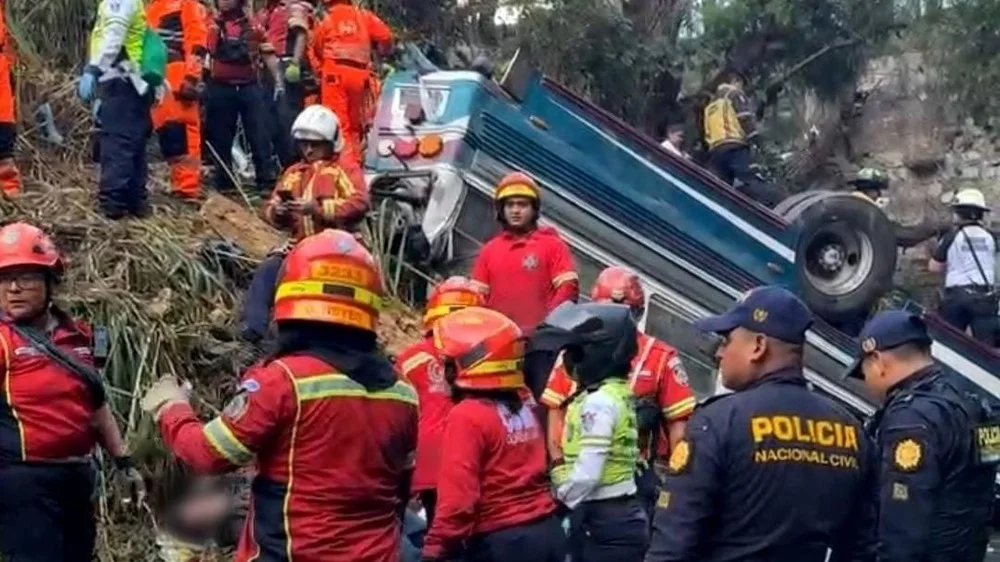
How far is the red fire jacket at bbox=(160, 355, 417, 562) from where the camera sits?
4891 millimetres

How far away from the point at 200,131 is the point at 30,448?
17.0 feet

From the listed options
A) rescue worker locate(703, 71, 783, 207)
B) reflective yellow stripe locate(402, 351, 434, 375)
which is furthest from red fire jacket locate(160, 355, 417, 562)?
rescue worker locate(703, 71, 783, 207)

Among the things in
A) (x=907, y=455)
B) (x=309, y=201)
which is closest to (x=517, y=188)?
(x=309, y=201)

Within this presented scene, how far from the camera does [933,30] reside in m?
18.5

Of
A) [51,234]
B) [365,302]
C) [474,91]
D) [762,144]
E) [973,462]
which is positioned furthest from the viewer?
[762,144]

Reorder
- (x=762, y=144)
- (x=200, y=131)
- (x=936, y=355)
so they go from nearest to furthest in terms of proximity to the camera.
A: (x=200, y=131), (x=936, y=355), (x=762, y=144)

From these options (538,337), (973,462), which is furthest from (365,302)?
(973,462)

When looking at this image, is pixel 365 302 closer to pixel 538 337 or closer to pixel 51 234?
pixel 538 337

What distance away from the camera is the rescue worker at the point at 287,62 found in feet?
38.0

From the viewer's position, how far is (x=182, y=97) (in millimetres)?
10602

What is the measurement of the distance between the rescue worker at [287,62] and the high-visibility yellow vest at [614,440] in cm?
523

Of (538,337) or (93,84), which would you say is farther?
(93,84)

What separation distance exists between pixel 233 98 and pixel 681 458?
728 cm

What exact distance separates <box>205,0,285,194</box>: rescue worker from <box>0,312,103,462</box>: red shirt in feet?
16.7
